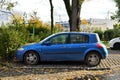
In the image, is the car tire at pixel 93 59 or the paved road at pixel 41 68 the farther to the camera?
the car tire at pixel 93 59

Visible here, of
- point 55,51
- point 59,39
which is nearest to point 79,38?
point 59,39

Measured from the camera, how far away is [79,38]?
14.9 m

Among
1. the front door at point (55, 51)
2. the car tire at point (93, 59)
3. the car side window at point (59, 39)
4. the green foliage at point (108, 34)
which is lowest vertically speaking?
the green foliage at point (108, 34)

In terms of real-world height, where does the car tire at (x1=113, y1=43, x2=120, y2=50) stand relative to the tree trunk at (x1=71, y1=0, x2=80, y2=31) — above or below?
below

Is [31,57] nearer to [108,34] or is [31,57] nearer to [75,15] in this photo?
[75,15]

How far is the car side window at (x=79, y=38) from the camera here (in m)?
14.9

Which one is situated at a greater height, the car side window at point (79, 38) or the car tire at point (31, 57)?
the car side window at point (79, 38)

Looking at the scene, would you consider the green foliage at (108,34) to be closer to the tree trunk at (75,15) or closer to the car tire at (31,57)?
the tree trunk at (75,15)

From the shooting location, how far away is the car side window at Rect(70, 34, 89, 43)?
1488cm

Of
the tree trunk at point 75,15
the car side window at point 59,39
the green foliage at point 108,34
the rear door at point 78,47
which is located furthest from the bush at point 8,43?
the green foliage at point 108,34

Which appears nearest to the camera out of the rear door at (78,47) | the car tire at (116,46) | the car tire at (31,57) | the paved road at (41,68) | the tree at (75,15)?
the paved road at (41,68)

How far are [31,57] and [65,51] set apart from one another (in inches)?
62.1

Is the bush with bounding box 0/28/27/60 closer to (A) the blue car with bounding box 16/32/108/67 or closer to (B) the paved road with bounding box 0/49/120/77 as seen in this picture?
(B) the paved road with bounding box 0/49/120/77

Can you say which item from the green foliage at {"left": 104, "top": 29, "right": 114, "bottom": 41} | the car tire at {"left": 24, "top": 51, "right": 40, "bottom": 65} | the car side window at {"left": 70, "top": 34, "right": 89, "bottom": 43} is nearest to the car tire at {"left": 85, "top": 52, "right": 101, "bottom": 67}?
the car side window at {"left": 70, "top": 34, "right": 89, "bottom": 43}
